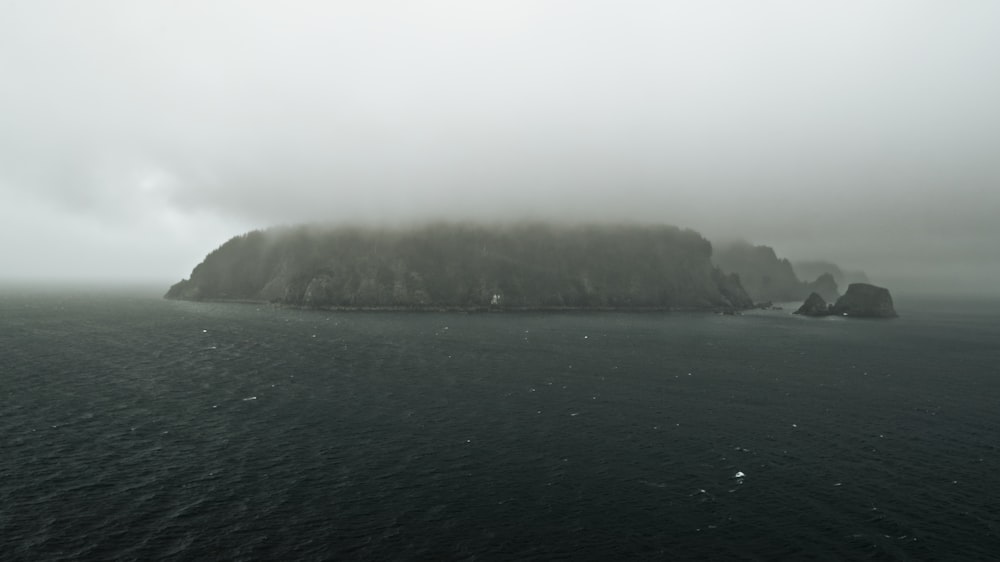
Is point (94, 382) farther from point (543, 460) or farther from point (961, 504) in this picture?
point (961, 504)

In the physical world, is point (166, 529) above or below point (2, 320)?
below

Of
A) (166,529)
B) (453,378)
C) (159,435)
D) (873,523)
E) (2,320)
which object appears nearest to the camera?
(166,529)

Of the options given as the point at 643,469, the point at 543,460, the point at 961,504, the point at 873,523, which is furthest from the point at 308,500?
the point at 961,504

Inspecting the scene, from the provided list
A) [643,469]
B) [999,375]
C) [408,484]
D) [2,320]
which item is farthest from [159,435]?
[2,320]

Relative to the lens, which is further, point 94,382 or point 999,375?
point 999,375

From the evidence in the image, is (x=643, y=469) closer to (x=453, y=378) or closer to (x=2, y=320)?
(x=453, y=378)

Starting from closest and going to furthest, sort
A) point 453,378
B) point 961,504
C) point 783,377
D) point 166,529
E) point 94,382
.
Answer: point 166,529
point 961,504
point 94,382
point 453,378
point 783,377
